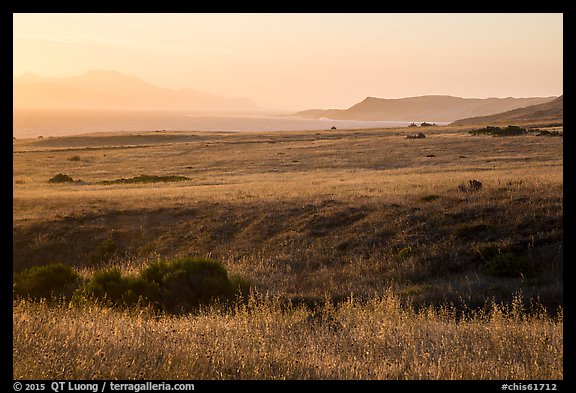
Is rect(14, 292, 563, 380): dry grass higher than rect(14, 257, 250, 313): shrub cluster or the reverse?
higher

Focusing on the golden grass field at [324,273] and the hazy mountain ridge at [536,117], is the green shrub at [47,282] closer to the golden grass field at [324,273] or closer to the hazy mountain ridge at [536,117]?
the golden grass field at [324,273]

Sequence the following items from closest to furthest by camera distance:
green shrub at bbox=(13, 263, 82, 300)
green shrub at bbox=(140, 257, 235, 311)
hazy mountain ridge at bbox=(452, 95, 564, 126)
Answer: green shrub at bbox=(140, 257, 235, 311) < green shrub at bbox=(13, 263, 82, 300) < hazy mountain ridge at bbox=(452, 95, 564, 126)

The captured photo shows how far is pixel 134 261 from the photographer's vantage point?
19625 millimetres

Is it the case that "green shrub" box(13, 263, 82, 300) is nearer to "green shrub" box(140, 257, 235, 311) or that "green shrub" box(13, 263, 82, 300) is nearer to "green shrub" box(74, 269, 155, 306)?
"green shrub" box(74, 269, 155, 306)

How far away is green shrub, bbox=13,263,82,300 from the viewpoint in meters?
14.1

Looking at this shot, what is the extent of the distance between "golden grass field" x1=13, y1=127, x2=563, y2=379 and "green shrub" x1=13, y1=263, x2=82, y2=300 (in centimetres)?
188

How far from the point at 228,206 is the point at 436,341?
1890 centimetres

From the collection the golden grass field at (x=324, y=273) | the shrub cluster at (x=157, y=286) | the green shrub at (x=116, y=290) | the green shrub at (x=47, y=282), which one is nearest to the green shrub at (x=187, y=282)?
the shrub cluster at (x=157, y=286)

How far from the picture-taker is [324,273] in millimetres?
16000

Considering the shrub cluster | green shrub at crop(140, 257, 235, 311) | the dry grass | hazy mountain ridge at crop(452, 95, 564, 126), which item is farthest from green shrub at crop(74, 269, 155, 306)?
hazy mountain ridge at crop(452, 95, 564, 126)

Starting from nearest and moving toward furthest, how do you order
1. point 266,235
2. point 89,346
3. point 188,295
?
1. point 89,346
2. point 188,295
3. point 266,235

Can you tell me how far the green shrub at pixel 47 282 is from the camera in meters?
14.1
